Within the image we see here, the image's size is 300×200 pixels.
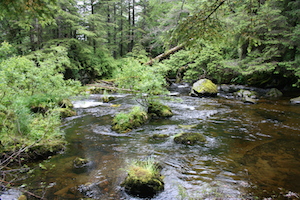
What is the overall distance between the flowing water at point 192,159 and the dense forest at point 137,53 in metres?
0.97

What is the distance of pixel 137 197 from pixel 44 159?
2.88 m

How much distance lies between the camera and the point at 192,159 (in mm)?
4836

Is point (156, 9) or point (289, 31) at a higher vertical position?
point (156, 9)

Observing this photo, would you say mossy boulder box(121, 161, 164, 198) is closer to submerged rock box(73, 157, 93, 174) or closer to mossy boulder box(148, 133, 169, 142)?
submerged rock box(73, 157, 93, 174)

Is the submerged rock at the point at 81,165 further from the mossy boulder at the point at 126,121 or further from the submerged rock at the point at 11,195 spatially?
the mossy boulder at the point at 126,121

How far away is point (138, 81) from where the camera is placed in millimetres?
9258

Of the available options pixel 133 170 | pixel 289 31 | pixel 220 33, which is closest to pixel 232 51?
pixel 289 31

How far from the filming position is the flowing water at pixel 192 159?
3.53 m

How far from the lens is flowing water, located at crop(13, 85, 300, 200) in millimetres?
3527

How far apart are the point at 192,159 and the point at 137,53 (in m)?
22.7

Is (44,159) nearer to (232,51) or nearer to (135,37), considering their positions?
(232,51)

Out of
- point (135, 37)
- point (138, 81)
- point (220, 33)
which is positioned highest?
point (135, 37)

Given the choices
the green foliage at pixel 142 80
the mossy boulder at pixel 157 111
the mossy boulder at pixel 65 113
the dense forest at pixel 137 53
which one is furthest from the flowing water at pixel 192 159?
the green foliage at pixel 142 80

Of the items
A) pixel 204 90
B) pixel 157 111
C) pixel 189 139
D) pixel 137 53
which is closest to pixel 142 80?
pixel 157 111
